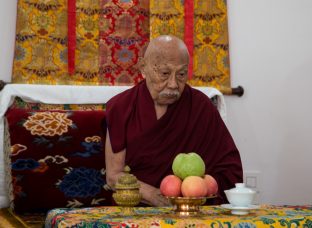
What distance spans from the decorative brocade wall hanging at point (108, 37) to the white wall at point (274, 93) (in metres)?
0.16

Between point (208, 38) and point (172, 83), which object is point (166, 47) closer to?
point (172, 83)

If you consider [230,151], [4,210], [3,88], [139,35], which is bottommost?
[4,210]

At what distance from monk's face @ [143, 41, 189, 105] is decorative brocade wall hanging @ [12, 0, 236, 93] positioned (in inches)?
46.1

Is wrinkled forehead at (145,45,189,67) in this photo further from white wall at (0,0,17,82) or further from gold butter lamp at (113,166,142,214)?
white wall at (0,0,17,82)

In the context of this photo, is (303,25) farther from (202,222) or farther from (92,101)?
(202,222)

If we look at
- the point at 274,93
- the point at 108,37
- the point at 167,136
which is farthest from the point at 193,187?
the point at 274,93

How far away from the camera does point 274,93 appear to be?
4016mm

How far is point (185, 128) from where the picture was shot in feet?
8.35

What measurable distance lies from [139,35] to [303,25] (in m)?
1.16

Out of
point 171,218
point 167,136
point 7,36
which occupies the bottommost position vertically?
point 171,218

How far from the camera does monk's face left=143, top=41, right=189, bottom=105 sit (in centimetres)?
246

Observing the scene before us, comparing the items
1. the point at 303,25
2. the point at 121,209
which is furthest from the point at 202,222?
the point at 303,25

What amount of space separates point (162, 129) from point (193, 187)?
77 cm

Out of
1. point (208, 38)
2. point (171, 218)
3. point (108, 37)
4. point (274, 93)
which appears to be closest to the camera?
point (171, 218)
